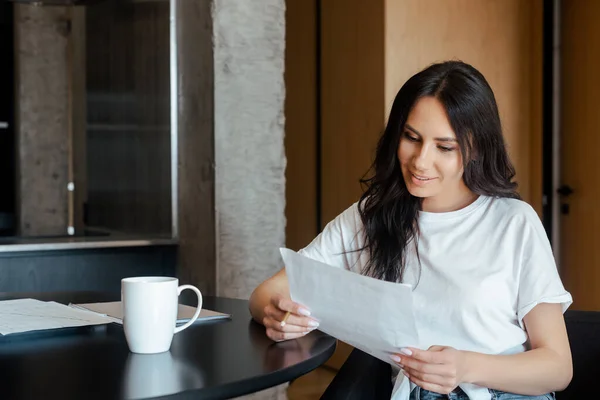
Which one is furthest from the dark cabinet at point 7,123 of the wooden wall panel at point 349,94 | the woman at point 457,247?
the woman at point 457,247

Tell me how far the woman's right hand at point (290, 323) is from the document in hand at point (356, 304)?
0.04 feet

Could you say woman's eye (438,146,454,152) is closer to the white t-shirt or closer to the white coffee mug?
the white t-shirt

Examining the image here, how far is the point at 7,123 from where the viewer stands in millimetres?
4902

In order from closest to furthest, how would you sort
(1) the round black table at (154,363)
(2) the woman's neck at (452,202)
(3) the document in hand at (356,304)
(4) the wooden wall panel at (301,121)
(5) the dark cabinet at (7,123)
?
(1) the round black table at (154,363) < (3) the document in hand at (356,304) < (2) the woman's neck at (452,202) < (4) the wooden wall panel at (301,121) < (5) the dark cabinet at (7,123)

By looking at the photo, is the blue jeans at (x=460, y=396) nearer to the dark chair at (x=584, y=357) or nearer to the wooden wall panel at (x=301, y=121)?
the dark chair at (x=584, y=357)

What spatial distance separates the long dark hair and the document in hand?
0.34 m

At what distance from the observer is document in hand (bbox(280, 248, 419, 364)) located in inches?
43.5

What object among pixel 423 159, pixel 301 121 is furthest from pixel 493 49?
pixel 423 159

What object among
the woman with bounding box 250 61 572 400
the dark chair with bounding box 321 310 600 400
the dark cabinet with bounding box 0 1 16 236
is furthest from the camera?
the dark cabinet with bounding box 0 1 16 236

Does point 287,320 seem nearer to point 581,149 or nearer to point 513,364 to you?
point 513,364

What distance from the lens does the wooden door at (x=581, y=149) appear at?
373 cm

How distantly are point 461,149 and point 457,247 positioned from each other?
18 centimetres

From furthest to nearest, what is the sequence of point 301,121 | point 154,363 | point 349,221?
point 301,121
point 349,221
point 154,363

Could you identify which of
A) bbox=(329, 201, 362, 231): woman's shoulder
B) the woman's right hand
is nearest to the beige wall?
bbox=(329, 201, 362, 231): woman's shoulder
